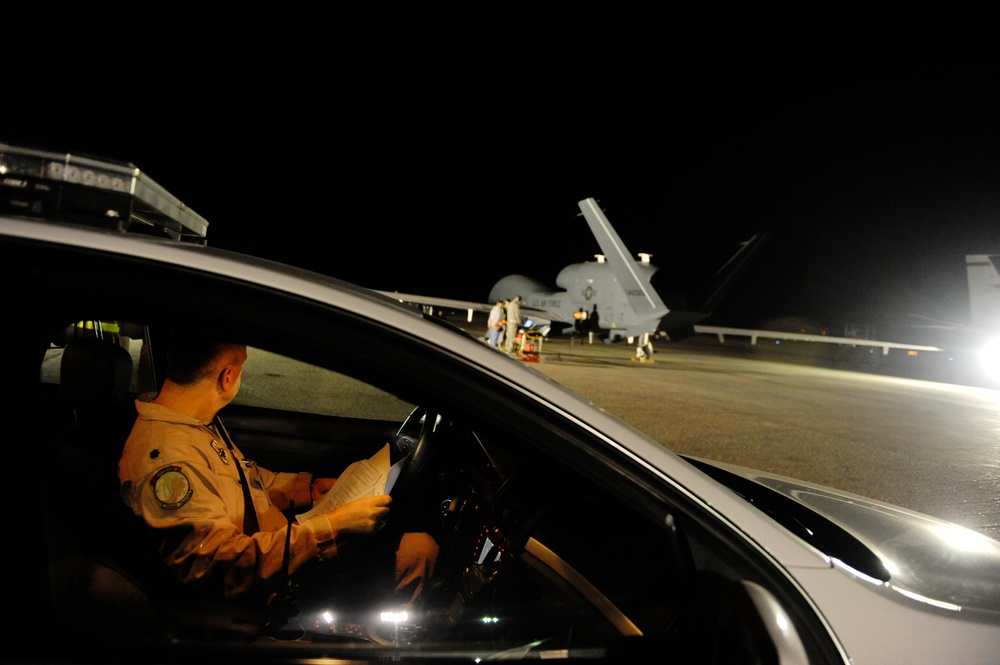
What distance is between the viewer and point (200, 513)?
1461 millimetres

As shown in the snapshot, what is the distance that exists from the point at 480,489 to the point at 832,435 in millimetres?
8428

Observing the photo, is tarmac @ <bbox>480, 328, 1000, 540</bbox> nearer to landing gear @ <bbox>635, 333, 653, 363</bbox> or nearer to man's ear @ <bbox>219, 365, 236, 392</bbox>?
landing gear @ <bbox>635, 333, 653, 363</bbox>

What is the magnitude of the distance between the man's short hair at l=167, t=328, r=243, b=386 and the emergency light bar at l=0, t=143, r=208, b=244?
1.19 feet

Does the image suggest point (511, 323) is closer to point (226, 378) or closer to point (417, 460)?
point (417, 460)

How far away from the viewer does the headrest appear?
1874 mm

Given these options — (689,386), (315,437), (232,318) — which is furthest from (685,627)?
(689,386)

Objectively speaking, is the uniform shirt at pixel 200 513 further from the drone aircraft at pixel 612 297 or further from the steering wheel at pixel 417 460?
the drone aircraft at pixel 612 297

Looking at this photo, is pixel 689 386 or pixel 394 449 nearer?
pixel 394 449

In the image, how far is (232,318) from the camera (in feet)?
3.81

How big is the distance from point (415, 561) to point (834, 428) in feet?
31.2

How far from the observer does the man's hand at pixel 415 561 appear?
1641 mm

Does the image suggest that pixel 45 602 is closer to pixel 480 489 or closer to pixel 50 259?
pixel 50 259

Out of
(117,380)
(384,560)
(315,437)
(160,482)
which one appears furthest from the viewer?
(315,437)

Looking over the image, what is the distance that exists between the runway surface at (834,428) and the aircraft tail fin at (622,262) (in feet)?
16.6
